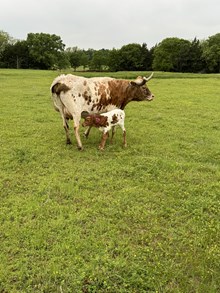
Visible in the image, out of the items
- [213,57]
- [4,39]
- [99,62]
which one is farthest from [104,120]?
[4,39]

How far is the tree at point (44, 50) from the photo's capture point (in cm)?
6103

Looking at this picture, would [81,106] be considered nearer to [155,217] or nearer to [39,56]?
[155,217]

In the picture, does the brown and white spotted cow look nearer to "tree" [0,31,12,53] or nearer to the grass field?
the grass field

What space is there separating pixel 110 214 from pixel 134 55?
2499 inches

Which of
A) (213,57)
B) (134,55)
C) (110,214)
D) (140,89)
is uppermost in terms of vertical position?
(134,55)

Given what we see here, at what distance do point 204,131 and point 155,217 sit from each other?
210 inches

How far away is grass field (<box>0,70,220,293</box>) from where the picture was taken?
3127 millimetres

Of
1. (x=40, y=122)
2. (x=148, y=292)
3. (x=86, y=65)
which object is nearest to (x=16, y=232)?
(x=148, y=292)

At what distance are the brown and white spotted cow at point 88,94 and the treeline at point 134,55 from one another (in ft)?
174

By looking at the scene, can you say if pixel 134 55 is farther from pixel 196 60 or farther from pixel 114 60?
pixel 196 60

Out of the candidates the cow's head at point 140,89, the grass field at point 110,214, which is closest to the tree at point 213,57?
Result: the grass field at point 110,214

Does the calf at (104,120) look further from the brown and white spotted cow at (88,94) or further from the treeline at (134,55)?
the treeline at (134,55)

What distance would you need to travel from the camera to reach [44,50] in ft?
204

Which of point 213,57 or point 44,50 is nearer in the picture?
point 213,57
